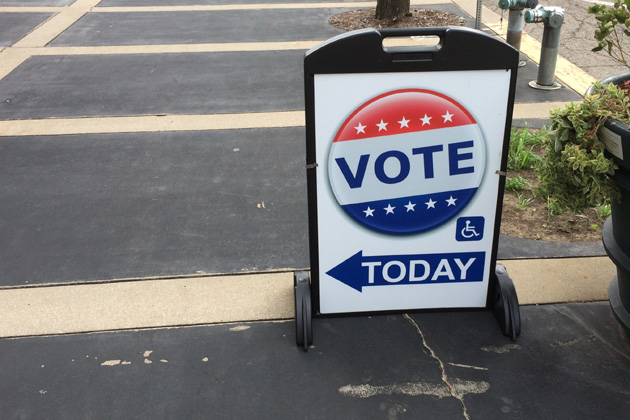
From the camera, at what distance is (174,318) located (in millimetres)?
3391

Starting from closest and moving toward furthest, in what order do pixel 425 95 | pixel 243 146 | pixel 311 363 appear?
pixel 425 95
pixel 311 363
pixel 243 146

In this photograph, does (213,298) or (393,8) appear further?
(393,8)

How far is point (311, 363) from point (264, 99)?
12.9 feet

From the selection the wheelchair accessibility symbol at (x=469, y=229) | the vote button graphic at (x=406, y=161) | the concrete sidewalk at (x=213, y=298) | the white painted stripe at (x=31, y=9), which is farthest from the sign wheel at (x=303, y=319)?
the white painted stripe at (x=31, y=9)

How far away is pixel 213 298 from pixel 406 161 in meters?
1.34

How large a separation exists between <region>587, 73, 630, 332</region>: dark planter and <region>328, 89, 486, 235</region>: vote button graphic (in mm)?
543

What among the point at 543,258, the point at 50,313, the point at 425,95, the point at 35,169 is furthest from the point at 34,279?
the point at 543,258

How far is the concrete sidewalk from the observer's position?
2887mm

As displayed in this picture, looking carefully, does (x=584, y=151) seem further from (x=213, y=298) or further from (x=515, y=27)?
(x=515, y=27)

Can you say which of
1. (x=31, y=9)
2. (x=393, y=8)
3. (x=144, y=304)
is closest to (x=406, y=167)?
(x=144, y=304)

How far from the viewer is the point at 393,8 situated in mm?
9312

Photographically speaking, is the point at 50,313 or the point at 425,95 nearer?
the point at 425,95

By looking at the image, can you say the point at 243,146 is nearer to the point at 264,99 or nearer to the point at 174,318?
the point at 264,99

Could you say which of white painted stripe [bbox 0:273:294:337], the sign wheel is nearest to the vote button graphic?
the sign wheel
